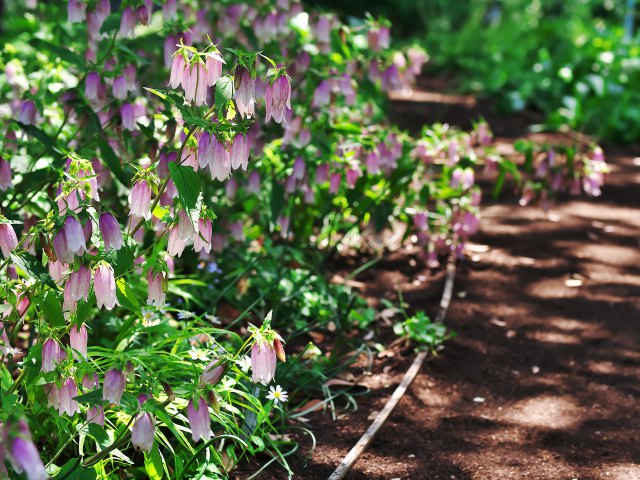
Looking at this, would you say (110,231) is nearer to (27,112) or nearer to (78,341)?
(78,341)

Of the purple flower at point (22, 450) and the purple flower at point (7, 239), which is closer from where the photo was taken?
the purple flower at point (22, 450)

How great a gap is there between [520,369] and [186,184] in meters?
1.83

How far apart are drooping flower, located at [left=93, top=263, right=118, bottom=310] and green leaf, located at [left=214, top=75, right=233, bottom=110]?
→ 0.44 m

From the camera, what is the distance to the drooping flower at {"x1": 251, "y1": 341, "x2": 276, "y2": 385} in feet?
6.27

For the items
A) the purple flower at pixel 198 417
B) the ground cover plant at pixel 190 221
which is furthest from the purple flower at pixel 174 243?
the purple flower at pixel 198 417

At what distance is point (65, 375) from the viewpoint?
1947 mm

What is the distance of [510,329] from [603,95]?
3.63 m

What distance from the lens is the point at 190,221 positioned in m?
1.95

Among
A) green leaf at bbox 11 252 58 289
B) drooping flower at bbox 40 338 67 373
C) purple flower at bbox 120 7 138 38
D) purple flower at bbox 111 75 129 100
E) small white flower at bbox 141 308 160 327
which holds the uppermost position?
purple flower at bbox 120 7 138 38

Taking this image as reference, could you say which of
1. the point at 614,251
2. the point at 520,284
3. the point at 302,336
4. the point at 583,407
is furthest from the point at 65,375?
the point at 614,251

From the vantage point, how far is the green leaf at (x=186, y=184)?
1.90m

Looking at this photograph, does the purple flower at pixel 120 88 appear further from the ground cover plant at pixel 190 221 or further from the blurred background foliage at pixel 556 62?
the blurred background foliage at pixel 556 62

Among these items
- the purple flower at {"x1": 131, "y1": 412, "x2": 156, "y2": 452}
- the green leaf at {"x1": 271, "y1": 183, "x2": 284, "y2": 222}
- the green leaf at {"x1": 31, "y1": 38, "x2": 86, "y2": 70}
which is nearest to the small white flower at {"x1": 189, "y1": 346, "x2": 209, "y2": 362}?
the purple flower at {"x1": 131, "y1": 412, "x2": 156, "y2": 452}

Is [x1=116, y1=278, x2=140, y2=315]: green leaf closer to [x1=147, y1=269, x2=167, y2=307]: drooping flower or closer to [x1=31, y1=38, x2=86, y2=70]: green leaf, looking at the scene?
[x1=147, y1=269, x2=167, y2=307]: drooping flower
